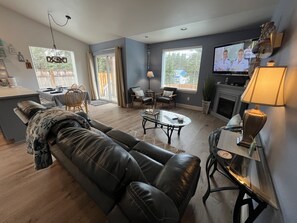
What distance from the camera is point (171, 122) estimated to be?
2426 millimetres

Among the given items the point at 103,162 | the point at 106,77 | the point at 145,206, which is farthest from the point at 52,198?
the point at 106,77

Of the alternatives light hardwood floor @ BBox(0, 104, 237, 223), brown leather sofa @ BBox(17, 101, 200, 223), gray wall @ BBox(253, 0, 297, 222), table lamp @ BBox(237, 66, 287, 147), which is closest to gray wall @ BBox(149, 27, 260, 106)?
light hardwood floor @ BBox(0, 104, 237, 223)

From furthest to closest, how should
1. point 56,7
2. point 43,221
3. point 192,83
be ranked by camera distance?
point 192,83, point 56,7, point 43,221

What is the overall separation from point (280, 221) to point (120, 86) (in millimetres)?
4810

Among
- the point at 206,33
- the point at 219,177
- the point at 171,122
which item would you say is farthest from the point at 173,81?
the point at 219,177

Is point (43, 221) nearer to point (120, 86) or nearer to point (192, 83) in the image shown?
point (120, 86)

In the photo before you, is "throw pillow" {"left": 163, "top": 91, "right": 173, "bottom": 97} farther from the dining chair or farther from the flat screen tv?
the dining chair

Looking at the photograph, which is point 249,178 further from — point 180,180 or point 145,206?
point 145,206

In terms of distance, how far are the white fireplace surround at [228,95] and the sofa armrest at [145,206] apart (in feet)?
11.1

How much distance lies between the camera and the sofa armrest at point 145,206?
1.50ft

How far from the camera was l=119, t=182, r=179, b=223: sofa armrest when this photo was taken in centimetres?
46

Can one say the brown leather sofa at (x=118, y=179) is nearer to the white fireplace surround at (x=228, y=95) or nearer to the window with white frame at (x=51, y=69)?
the white fireplace surround at (x=228, y=95)

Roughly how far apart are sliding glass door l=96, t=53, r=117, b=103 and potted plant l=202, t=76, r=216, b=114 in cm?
355

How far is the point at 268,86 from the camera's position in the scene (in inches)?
36.5
